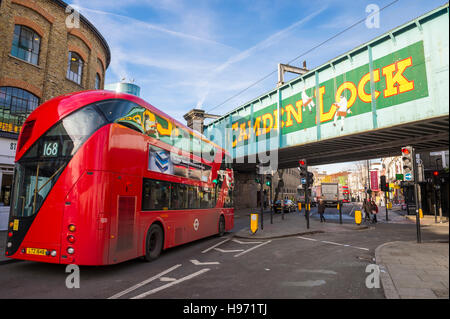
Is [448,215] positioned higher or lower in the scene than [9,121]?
lower

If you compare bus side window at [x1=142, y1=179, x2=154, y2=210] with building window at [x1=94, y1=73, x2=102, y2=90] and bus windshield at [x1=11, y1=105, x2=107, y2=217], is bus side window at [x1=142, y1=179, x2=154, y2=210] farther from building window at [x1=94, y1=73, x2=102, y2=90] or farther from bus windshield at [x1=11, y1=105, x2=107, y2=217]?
building window at [x1=94, y1=73, x2=102, y2=90]

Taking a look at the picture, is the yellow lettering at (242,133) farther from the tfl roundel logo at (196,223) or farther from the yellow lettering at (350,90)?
the tfl roundel logo at (196,223)

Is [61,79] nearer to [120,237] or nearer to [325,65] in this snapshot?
[120,237]

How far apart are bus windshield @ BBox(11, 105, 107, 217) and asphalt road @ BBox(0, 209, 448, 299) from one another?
1.67 meters

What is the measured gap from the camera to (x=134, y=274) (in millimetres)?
6492

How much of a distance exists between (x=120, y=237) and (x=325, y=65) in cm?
1467

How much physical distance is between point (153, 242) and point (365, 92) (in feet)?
41.2

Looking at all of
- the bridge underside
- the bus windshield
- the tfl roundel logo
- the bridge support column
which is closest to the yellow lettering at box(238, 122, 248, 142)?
the bridge underside

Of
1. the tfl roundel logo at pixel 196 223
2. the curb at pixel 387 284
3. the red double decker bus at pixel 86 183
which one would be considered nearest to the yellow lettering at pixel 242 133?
the tfl roundel logo at pixel 196 223

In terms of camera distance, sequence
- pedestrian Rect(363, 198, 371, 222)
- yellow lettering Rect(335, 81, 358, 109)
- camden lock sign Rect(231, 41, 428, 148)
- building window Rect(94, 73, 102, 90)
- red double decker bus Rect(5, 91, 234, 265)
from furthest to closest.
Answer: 1. building window Rect(94, 73, 102, 90)
2. pedestrian Rect(363, 198, 371, 222)
3. yellow lettering Rect(335, 81, 358, 109)
4. camden lock sign Rect(231, 41, 428, 148)
5. red double decker bus Rect(5, 91, 234, 265)

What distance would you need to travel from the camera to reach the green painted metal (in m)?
11.8

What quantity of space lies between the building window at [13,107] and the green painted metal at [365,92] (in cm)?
1459

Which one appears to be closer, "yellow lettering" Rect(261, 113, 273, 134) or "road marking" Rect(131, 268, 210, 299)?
"road marking" Rect(131, 268, 210, 299)
